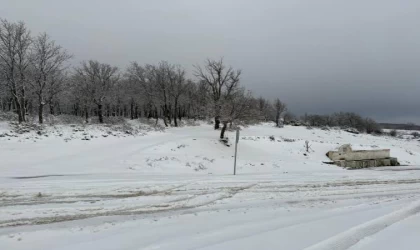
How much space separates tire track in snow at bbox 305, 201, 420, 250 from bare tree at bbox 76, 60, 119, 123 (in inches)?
1952

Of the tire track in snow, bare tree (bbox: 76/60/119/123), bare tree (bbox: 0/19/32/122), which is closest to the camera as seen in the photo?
the tire track in snow

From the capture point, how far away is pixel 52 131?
26.6 m

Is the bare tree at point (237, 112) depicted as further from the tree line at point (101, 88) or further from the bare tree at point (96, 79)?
the bare tree at point (96, 79)

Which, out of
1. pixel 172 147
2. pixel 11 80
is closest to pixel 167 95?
pixel 11 80

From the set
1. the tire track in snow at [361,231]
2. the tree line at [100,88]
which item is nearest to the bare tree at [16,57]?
the tree line at [100,88]

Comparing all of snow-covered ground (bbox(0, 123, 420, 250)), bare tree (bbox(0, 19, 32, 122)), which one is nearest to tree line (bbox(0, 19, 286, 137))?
bare tree (bbox(0, 19, 32, 122))

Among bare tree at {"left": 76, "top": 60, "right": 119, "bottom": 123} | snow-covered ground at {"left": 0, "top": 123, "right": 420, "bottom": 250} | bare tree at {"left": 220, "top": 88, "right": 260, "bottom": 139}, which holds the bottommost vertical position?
snow-covered ground at {"left": 0, "top": 123, "right": 420, "bottom": 250}

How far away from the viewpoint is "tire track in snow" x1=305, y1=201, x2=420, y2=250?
576cm

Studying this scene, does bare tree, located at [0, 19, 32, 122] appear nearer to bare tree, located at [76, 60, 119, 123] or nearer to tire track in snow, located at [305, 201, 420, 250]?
bare tree, located at [76, 60, 119, 123]

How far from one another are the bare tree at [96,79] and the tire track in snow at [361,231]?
4959 cm

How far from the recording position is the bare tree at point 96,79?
53344 millimetres

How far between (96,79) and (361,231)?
55631 mm

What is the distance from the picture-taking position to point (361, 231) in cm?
670

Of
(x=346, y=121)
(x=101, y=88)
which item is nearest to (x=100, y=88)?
(x=101, y=88)
